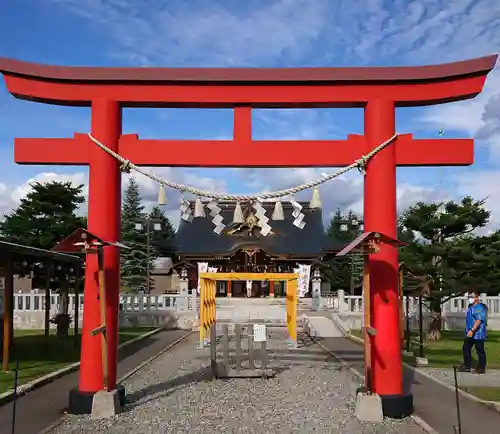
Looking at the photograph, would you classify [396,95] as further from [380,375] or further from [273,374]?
[273,374]

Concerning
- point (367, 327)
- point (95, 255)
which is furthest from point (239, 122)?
point (367, 327)

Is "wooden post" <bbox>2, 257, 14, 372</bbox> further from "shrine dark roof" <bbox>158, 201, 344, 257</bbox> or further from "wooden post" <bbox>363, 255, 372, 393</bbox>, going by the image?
"shrine dark roof" <bbox>158, 201, 344, 257</bbox>

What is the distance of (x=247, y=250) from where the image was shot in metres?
34.6

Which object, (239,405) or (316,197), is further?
(239,405)

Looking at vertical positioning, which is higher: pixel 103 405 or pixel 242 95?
pixel 242 95

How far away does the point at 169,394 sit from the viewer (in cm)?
862

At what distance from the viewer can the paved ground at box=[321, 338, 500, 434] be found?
22.4 feet

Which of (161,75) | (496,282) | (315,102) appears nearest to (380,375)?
(315,102)

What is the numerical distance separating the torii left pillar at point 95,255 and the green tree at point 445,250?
1202cm

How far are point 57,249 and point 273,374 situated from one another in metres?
5.35

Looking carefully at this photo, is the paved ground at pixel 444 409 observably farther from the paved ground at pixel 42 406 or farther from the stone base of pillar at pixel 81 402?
the paved ground at pixel 42 406

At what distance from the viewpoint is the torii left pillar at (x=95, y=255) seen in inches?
278

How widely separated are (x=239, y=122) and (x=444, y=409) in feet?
16.6

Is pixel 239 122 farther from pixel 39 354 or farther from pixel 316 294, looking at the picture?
pixel 316 294
